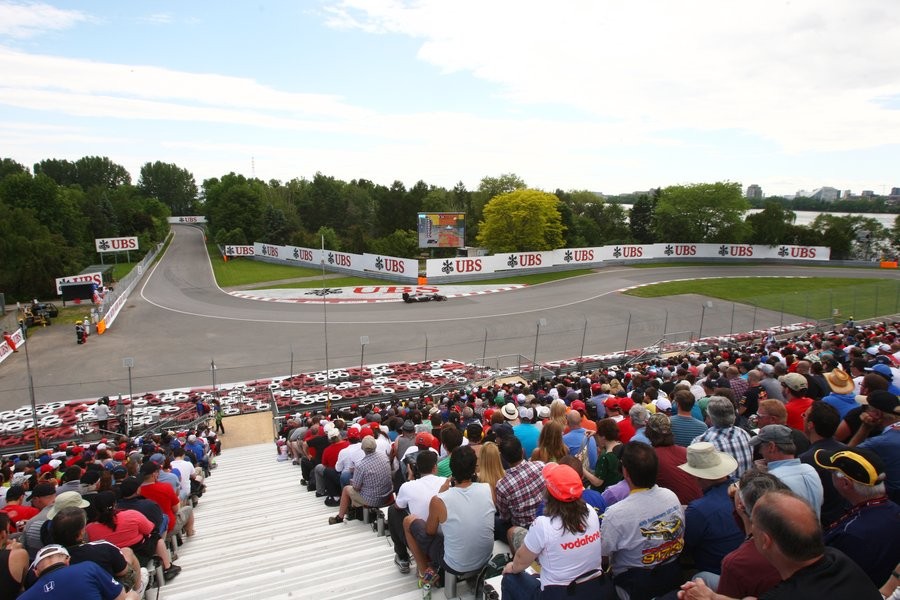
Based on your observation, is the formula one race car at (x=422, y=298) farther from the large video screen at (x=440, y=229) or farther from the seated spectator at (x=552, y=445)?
the seated spectator at (x=552, y=445)

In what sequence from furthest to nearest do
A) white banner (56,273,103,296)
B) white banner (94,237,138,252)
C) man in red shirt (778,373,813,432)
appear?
white banner (94,237,138,252) < white banner (56,273,103,296) < man in red shirt (778,373,813,432)

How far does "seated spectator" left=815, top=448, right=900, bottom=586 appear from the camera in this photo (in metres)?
3.51

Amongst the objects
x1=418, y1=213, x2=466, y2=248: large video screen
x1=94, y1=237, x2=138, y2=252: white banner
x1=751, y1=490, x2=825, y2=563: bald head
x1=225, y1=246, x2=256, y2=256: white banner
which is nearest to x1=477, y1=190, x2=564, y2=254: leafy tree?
x1=418, y1=213, x2=466, y2=248: large video screen

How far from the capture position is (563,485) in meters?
3.72

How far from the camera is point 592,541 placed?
3.80 m

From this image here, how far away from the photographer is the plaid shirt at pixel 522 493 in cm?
491

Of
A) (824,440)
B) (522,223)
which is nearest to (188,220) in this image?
(522,223)

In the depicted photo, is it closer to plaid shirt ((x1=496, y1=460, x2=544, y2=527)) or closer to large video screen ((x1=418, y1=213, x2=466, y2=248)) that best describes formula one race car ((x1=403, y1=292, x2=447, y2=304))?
large video screen ((x1=418, y1=213, x2=466, y2=248))

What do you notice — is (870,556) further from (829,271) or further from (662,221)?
(662,221)

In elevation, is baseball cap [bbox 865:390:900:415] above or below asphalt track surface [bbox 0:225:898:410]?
above

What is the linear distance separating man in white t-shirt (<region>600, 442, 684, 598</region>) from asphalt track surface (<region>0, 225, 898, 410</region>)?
1930 cm

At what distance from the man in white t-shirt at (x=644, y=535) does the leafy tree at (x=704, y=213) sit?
235 ft

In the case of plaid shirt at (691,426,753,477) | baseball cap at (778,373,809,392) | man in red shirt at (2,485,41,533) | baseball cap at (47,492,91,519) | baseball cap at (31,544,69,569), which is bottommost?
man in red shirt at (2,485,41,533)

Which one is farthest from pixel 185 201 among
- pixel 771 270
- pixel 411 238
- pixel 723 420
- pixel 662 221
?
pixel 723 420
